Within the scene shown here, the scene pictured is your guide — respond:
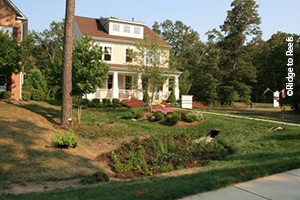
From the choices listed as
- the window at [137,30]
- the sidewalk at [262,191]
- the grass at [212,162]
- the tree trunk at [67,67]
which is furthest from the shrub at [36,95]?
the sidewalk at [262,191]

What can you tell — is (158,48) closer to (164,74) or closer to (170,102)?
(164,74)

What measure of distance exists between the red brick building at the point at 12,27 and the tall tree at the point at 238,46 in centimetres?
2321

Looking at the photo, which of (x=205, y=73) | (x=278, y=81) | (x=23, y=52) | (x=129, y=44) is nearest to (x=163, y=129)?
(x=23, y=52)

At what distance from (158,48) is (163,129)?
6.63 meters

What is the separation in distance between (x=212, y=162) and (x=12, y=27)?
17.7 metres

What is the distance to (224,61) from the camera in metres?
36.4

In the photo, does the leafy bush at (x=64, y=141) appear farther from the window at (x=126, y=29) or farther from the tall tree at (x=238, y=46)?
the tall tree at (x=238, y=46)

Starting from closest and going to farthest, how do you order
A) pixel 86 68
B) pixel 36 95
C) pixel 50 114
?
pixel 86 68 → pixel 50 114 → pixel 36 95

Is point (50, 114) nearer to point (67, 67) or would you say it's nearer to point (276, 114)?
point (67, 67)

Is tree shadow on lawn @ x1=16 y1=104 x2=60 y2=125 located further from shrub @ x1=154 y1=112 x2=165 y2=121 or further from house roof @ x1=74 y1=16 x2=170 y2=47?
house roof @ x1=74 y1=16 x2=170 y2=47

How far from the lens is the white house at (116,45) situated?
2618 cm

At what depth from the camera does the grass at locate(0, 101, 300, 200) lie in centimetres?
463

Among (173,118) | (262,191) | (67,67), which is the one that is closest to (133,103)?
(173,118)

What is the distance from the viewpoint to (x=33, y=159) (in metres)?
8.77
